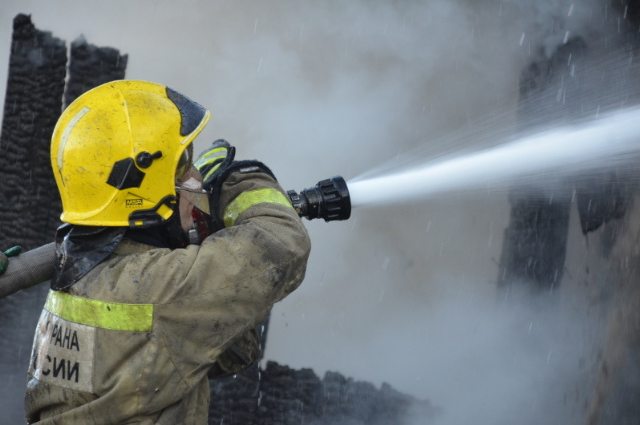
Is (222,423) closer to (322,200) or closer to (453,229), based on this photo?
(453,229)

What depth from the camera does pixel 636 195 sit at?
414cm

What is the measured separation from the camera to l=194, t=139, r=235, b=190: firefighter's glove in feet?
7.18

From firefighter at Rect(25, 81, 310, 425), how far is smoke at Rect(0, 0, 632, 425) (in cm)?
216

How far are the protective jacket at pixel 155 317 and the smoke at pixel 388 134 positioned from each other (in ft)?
Result: 7.41

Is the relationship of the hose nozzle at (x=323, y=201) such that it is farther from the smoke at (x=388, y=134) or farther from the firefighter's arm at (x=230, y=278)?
the smoke at (x=388, y=134)

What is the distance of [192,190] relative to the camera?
209 centimetres

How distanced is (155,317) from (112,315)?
0.12 meters

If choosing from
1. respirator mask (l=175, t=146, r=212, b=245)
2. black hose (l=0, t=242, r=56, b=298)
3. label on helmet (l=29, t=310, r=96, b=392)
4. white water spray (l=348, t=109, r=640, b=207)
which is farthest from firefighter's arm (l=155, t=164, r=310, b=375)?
white water spray (l=348, t=109, r=640, b=207)

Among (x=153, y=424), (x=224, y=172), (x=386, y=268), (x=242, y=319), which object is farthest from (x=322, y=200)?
(x=386, y=268)

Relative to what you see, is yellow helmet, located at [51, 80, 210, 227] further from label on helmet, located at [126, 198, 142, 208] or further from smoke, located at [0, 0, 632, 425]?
smoke, located at [0, 0, 632, 425]

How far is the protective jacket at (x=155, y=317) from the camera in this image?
6.11ft

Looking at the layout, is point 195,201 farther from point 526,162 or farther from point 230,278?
point 526,162

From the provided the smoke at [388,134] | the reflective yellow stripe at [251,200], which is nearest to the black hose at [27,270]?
the reflective yellow stripe at [251,200]

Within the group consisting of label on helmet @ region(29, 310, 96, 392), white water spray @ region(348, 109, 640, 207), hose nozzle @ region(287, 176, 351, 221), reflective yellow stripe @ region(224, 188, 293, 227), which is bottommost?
label on helmet @ region(29, 310, 96, 392)
